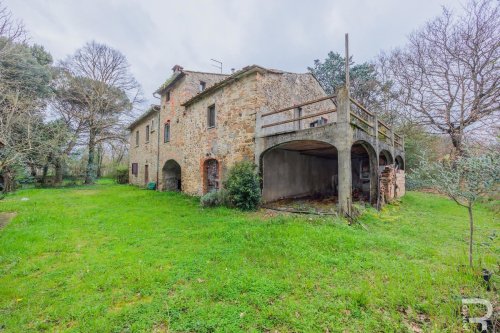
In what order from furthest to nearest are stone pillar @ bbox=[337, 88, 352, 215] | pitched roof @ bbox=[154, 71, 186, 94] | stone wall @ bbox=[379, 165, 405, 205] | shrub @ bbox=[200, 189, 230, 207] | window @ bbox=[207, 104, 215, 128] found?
pitched roof @ bbox=[154, 71, 186, 94], window @ bbox=[207, 104, 215, 128], stone wall @ bbox=[379, 165, 405, 205], shrub @ bbox=[200, 189, 230, 207], stone pillar @ bbox=[337, 88, 352, 215]

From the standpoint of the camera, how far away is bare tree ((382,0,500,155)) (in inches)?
522

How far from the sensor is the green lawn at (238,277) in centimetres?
257

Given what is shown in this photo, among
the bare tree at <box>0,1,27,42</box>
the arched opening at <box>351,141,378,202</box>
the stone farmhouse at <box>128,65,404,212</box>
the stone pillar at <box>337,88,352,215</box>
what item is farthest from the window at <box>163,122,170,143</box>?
the stone pillar at <box>337,88,352,215</box>

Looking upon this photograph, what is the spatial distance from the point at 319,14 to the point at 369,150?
741cm

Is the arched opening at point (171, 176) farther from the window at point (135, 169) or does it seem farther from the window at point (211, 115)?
the window at point (135, 169)

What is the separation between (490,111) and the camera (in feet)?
45.8

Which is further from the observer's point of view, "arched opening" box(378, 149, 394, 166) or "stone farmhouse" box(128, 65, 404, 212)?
"arched opening" box(378, 149, 394, 166)

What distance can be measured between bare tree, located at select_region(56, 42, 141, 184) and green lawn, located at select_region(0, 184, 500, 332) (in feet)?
52.5

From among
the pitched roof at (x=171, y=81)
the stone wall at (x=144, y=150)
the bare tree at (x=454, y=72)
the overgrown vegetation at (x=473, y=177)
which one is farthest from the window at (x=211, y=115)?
the bare tree at (x=454, y=72)

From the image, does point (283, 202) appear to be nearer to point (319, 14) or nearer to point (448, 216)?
point (448, 216)

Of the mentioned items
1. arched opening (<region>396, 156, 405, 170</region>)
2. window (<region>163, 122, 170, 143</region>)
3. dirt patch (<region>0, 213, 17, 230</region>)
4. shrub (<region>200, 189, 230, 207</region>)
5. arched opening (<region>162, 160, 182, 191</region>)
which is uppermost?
window (<region>163, 122, 170, 143</region>)

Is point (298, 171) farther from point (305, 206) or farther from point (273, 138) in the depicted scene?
point (273, 138)

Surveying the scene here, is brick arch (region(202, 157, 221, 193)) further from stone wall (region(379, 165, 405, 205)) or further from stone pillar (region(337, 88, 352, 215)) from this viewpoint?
stone wall (region(379, 165, 405, 205))

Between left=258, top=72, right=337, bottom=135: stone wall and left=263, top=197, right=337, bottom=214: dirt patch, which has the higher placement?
left=258, top=72, right=337, bottom=135: stone wall
